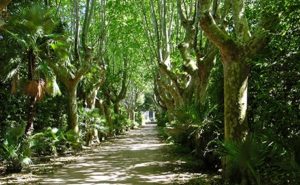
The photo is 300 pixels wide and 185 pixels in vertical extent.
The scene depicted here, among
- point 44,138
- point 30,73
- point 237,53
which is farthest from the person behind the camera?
point 44,138

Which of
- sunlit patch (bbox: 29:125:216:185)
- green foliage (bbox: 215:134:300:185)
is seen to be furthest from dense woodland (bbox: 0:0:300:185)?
sunlit patch (bbox: 29:125:216:185)

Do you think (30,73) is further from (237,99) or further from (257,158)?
(257,158)

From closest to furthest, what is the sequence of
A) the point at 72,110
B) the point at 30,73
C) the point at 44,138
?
the point at 30,73
the point at 44,138
the point at 72,110

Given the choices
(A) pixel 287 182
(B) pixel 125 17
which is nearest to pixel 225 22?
(A) pixel 287 182

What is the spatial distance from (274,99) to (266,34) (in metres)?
1.50

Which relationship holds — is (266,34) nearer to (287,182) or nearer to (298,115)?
(298,115)

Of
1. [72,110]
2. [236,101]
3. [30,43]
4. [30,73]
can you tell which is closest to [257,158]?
[236,101]

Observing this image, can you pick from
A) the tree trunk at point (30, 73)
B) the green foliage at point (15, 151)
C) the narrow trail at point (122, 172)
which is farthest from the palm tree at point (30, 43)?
the narrow trail at point (122, 172)

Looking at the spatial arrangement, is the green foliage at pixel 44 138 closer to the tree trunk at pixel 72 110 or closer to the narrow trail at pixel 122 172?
the narrow trail at pixel 122 172

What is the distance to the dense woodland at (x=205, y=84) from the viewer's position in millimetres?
8664

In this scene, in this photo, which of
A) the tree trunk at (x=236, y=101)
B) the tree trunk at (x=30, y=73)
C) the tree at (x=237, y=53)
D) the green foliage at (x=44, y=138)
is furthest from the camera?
the tree trunk at (x=30, y=73)

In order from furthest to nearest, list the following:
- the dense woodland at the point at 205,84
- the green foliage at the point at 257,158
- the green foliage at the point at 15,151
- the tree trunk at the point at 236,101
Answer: the green foliage at the point at 15,151, the tree trunk at the point at 236,101, the dense woodland at the point at 205,84, the green foliage at the point at 257,158

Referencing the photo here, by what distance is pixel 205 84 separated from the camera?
1567 cm

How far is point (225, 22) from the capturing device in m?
13.5
